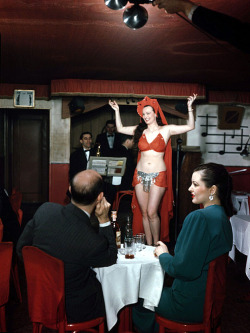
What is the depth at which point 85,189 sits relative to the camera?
1.87 m

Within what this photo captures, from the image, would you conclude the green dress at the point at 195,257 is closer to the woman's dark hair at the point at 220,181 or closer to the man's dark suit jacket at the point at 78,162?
the woman's dark hair at the point at 220,181

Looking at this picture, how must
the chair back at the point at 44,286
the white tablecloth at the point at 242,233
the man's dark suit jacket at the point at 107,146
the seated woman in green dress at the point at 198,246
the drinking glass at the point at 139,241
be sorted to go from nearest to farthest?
the chair back at the point at 44,286
the seated woman in green dress at the point at 198,246
the drinking glass at the point at 139,241
the white tablecloth at the point at 242,233
the man's dark suit jacket at the point at 107,146

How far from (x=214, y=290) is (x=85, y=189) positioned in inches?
33.1

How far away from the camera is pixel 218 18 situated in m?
1.99

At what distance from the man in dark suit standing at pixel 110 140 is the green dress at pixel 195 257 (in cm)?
486

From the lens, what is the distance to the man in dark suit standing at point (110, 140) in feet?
22.0

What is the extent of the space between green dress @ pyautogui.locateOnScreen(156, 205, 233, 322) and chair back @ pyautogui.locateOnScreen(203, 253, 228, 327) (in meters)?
0.07

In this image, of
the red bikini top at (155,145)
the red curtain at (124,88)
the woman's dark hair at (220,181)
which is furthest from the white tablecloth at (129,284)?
the red curtain at (124,88)

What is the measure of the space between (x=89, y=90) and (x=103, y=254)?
5.51m

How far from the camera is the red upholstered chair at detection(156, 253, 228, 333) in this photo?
1.66 m

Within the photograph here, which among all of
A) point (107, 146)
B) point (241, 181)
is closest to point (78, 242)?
point (107, 146)

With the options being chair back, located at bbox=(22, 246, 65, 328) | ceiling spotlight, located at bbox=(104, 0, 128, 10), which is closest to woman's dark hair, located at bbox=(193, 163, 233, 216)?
chair back, located at bbox=(22, 246, 65, 328)

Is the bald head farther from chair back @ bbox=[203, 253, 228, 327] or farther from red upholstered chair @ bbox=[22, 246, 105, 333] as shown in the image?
chair back @ bbox=[203, 253, 228, 327]

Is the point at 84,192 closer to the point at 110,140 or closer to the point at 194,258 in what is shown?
the point at 194,258
